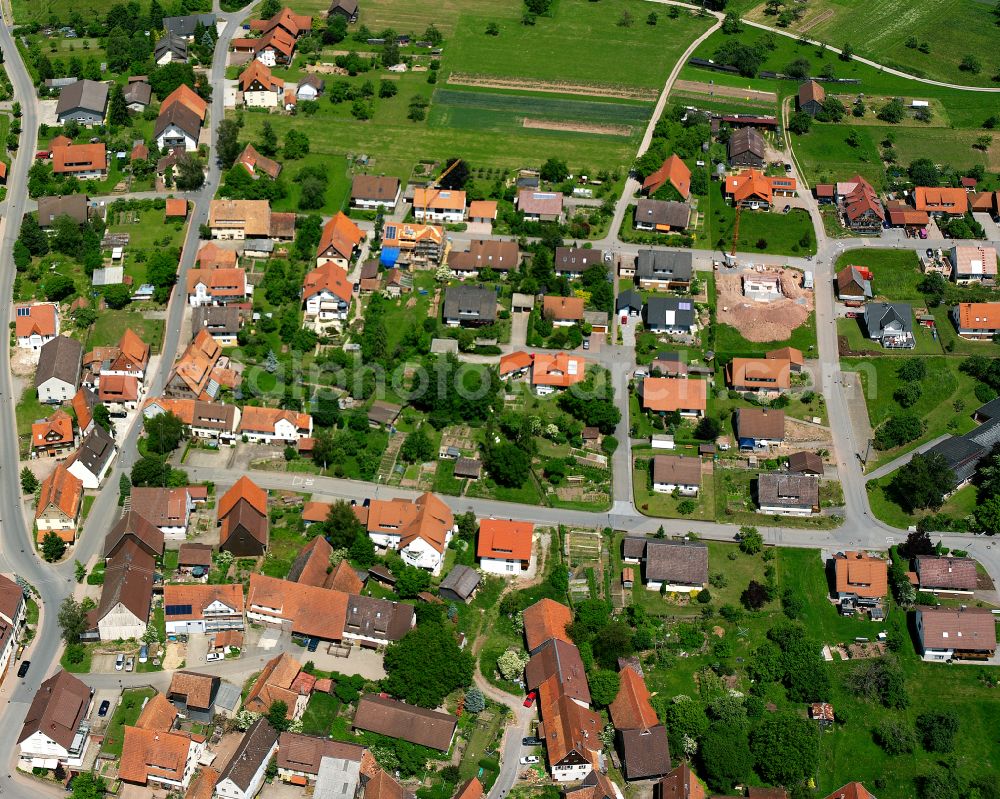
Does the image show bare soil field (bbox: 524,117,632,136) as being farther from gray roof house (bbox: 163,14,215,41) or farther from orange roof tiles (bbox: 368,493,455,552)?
orange roof tiles (bbox: 368,493,455,552)

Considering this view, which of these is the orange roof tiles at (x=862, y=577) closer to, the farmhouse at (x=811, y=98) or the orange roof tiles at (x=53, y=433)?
the orange roof tiles at (x=53, y=433)

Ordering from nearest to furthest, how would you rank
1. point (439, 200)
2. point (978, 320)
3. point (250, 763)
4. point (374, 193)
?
point (250, 763) < point (978, 320) < point (439, 200) < point (374, 193)

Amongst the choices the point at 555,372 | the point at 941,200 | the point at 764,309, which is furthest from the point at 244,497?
the point at 941,200

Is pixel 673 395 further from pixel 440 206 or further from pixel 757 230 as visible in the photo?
pixel 440 206

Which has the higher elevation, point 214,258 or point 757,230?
point 757,230

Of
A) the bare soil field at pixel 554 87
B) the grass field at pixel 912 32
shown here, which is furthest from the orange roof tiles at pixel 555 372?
the grass field at pixel 912 32

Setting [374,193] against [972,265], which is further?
[374,193]
